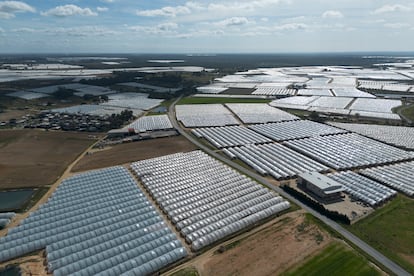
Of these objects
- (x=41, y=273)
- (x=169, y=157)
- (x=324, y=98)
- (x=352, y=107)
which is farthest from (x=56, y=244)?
(x=324, y=98)

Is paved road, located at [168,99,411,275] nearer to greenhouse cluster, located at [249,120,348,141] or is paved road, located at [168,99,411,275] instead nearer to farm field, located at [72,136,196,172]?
farm field, located at [72,136,196,172]

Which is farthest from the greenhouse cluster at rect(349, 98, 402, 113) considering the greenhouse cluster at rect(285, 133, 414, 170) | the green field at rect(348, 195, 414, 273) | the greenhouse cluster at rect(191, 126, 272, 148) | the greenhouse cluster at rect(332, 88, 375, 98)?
the green field at rect(348, 195, 414, 273)

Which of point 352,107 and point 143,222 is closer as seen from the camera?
point 143,222

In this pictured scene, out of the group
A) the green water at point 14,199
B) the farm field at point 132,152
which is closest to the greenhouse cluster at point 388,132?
the farm field at point 132,152

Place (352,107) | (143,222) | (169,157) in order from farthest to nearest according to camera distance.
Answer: (352,107), (169,157), (143,222)

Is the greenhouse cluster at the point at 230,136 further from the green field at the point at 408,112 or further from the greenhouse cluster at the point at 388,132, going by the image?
the green field at the point at 408,112

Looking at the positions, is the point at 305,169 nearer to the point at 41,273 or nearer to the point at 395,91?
the point at 41,273
